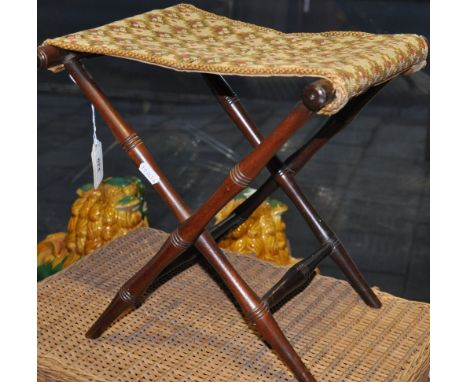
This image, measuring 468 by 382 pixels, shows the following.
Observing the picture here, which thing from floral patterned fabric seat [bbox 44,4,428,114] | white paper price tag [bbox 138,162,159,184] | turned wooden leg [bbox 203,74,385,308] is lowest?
turned wooden leg [bbox 203,74,385,308]

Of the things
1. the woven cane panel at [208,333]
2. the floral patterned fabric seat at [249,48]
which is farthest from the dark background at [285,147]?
the floral patterned fabric seat at [249,48]

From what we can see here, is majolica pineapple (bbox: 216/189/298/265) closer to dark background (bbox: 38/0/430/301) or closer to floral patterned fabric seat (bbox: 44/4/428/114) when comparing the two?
dark background (bbox: 38/0/430/301)

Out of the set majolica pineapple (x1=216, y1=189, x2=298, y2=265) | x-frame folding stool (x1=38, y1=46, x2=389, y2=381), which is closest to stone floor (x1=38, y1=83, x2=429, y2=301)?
majolica pineapple (x1=216, y1=189, x2=298, y2=265)

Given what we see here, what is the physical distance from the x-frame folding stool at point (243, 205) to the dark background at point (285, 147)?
0.95 meters

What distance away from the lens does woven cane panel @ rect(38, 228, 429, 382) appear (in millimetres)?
1547

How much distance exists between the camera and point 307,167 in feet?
11.2

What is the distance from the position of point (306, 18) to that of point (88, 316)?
2912mm

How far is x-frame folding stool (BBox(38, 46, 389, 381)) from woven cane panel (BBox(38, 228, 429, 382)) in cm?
7

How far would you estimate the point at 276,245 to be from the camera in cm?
221

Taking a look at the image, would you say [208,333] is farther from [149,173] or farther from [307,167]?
[307,167]

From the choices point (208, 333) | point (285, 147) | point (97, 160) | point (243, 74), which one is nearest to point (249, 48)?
point (243, 74)

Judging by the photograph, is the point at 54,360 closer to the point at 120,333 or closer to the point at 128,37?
the point at 120,333

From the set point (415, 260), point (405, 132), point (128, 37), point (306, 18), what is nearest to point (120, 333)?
point (128, 37)

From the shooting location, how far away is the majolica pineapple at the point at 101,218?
222 centimetres
